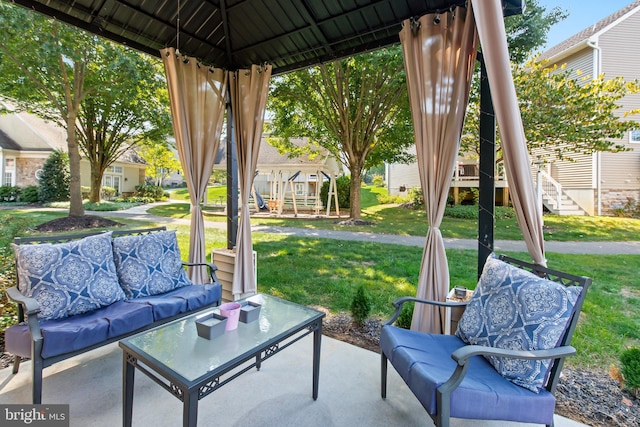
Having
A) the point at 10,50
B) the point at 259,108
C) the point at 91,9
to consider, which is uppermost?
the point at 10,50

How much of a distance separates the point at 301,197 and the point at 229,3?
466 inches

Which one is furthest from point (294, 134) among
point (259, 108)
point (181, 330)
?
point (181, 330)

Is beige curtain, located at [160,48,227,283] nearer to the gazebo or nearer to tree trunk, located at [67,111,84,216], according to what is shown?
the gazebo

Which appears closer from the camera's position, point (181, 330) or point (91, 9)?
point (181, 330)

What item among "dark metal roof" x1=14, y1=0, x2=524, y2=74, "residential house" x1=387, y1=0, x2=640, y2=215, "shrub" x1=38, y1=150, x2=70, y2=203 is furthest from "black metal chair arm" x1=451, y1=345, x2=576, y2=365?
"shrub" x1=38, y1=150, x2=70, y2=203

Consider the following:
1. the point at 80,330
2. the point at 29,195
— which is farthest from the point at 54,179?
the point at 80,330

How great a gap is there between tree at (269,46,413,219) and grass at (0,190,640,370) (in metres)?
3.53

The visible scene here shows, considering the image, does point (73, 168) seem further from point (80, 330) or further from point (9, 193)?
point (80, 330)

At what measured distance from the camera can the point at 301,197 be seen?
596 inches

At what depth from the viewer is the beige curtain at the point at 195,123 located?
11.8ft

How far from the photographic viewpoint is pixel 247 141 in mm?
3859

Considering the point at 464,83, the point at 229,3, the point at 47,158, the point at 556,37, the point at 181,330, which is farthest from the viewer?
the point at 47,158

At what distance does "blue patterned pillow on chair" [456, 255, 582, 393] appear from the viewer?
1599 millimetres

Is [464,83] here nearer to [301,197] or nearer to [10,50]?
[10,50]
